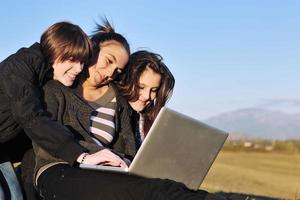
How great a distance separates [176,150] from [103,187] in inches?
18.6

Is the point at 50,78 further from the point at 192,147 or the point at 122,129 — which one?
the point at 192,147

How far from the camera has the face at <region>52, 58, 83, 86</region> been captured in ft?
15.1

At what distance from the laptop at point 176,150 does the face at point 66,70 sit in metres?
0.77

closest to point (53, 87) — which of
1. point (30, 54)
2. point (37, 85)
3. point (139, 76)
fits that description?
point (37, 85)

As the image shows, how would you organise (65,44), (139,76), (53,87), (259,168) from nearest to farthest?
1. (65,44)
2. (53,87)
3. (139,76)
4. (259,168)

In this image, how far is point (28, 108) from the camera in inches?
168

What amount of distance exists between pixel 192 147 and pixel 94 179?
1.98ft

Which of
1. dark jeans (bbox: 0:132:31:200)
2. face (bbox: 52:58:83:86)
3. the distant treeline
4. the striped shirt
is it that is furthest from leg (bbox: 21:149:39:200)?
the distant treeline

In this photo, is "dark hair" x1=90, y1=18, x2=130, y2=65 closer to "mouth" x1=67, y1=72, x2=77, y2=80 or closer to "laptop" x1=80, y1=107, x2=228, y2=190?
"mouth" x1=67, y1=72, x2=77, y2=80

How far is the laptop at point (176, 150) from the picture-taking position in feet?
12.8

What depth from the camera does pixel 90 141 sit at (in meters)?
4.72

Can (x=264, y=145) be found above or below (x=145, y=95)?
below

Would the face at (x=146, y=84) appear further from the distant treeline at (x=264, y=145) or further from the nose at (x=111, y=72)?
the distant treeline at (x=264, y=145)

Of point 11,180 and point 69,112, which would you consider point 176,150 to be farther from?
point 11,180
